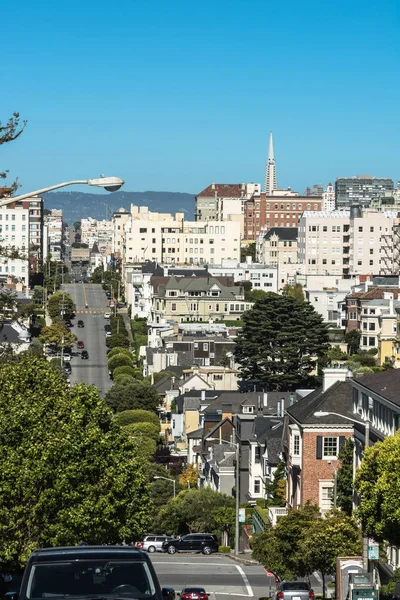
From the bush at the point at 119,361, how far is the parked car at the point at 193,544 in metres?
94.1

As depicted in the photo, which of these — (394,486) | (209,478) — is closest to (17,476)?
(394,486)

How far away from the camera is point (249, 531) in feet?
225

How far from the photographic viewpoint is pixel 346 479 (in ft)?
184

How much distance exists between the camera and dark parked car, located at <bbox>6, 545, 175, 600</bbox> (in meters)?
14.8

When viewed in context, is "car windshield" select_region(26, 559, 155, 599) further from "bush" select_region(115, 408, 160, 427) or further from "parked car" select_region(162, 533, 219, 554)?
"bush" select_region(115, 408, 160, 427)

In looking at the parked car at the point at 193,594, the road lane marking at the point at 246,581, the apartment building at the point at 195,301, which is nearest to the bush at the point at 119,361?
the apartment building at the point at 195,301

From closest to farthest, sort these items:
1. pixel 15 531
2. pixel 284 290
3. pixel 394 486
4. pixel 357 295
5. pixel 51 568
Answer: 1. pixel 51 568
2. pixel 394 486
3. pixel 15 531
4. pixel 357 295
5. pixel 284 290

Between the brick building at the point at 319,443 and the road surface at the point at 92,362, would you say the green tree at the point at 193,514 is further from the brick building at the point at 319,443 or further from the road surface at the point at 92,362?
the road surface at the point at 92,362

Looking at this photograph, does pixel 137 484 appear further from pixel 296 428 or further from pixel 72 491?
pixel 296 428

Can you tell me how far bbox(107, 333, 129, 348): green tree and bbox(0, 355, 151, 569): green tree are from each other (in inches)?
4995

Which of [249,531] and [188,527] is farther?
[188,527]

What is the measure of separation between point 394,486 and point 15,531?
1080cm

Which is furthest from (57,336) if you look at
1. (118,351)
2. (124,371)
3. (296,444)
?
(296,444)

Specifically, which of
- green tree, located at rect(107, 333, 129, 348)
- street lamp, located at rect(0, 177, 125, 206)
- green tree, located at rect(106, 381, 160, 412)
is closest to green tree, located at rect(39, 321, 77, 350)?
green tree, located at rect(107, 333, 129, 348)
